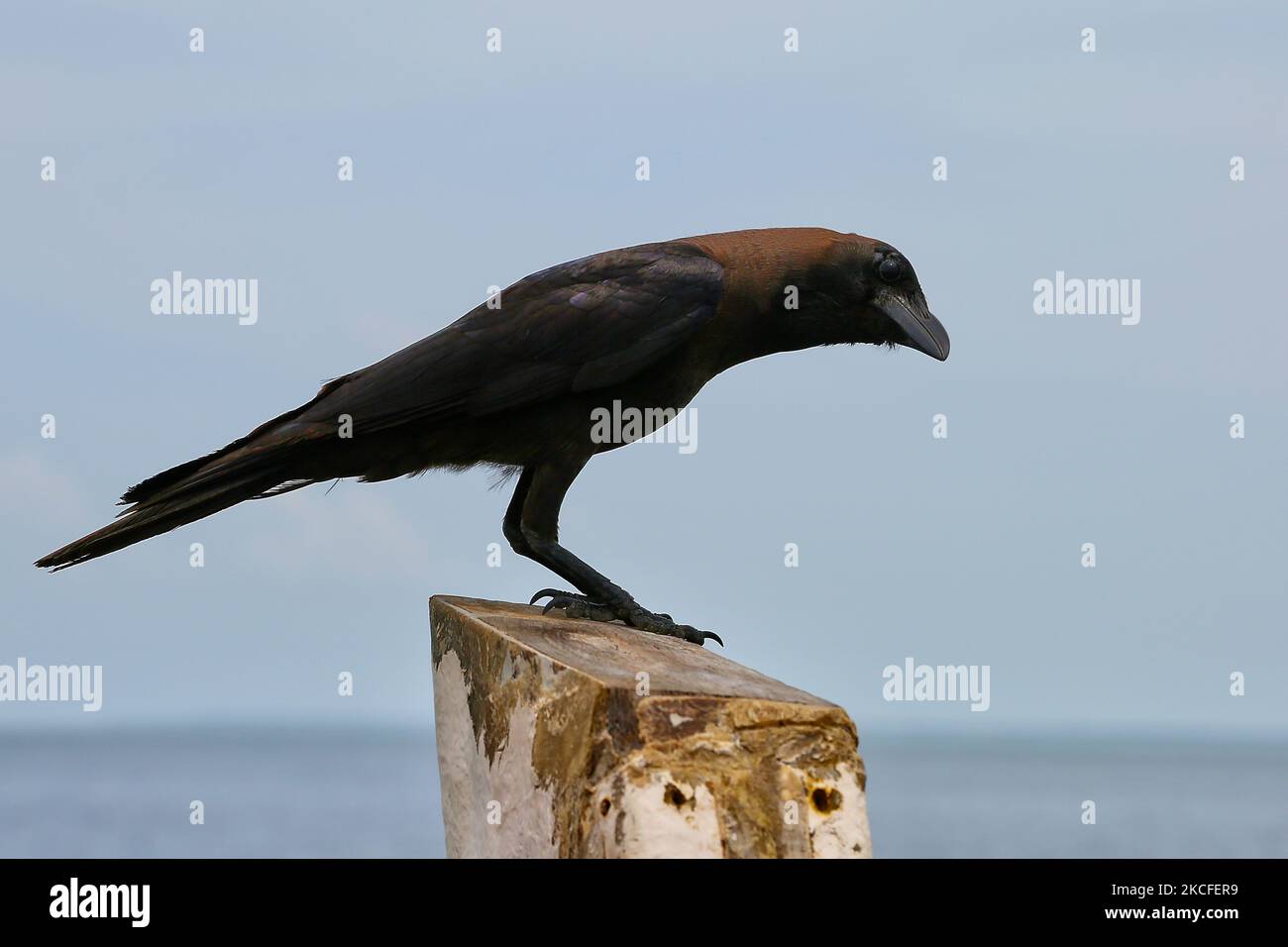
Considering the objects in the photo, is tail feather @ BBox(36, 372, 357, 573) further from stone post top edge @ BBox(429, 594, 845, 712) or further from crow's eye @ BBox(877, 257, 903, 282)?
crow's eye @ BBox(877, 257, 903, 282)

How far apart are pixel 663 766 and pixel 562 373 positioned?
230cm

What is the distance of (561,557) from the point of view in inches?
262

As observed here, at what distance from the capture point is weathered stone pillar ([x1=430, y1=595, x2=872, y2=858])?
4.54 metres

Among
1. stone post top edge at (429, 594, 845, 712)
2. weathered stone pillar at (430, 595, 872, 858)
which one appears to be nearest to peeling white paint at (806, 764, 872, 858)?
weathered stone pillar at (430, 595, 872, 858)

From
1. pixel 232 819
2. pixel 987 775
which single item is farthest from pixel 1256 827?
pixel 987 775

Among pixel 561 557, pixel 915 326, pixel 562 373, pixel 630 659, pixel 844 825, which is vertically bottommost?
pixel 844 825

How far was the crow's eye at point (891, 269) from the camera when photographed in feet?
22.6

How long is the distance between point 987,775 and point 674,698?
80.0 meters

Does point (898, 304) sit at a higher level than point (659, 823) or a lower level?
higher

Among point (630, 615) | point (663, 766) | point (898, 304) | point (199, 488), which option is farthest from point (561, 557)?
point (663, 766)

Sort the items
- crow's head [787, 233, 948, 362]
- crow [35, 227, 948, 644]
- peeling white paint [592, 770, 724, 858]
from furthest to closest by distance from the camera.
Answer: crow's head [787, 233, 948, 362] < crow [35, 227, 948, 644] < peeling white paint [592, 770, 724, 858]

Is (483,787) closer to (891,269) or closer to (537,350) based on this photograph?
(537,350)

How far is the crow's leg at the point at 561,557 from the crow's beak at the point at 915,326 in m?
1.30

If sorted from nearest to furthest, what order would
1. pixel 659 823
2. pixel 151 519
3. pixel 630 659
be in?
pixel 659 823 < pixel 630 659 < pixel 151 519
